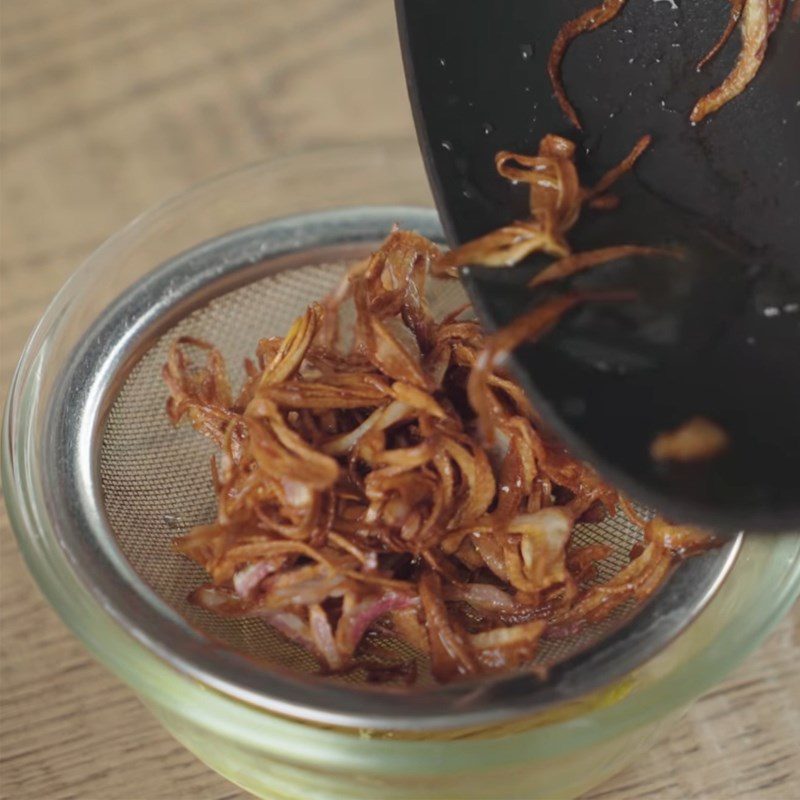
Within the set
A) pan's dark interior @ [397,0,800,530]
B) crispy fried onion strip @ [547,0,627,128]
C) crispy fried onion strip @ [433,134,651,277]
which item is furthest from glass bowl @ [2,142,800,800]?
crispy fried onion strip @ [547,0,627,128]

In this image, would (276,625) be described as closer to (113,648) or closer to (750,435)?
(113,648)

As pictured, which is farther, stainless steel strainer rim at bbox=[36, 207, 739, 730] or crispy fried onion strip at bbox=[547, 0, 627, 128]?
crispy fried onion strip at bbox=[547, 0, 627, 128]

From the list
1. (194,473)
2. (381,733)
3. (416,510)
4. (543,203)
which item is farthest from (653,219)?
(194,473)

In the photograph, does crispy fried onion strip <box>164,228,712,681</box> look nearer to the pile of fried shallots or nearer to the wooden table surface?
the pile of fried shallots

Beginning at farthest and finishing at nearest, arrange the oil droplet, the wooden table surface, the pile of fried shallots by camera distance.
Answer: the wooden table surface
the pile of fried shallots
the oil droplet

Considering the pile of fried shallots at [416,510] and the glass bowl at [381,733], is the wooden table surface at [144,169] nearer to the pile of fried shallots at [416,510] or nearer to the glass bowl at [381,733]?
the glass bowl at [381,733]

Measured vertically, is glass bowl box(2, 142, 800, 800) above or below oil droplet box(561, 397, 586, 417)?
below

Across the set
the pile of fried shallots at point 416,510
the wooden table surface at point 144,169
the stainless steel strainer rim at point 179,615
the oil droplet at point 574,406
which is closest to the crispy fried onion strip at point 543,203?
the pile of fried shallots at point 416,510

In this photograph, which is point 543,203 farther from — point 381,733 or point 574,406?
point 381,733

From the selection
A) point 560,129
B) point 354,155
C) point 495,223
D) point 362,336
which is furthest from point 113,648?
point 354,155
